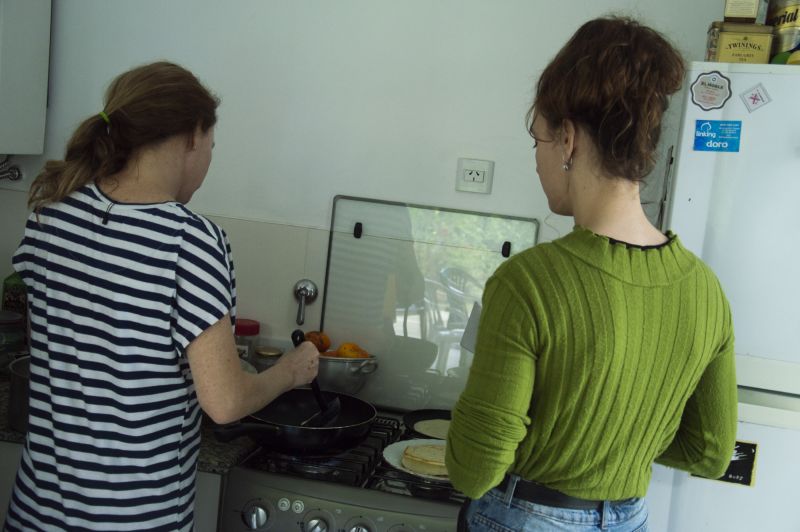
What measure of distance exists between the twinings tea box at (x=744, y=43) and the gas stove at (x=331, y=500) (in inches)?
41.4

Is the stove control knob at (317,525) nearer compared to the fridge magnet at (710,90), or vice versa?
the fridge magnet at (710,90)

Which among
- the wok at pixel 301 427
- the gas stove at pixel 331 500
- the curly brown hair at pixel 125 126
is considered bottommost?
the gas stove at pixel 331 500

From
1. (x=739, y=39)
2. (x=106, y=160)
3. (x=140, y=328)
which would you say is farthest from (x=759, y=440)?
(x=106, y=160)

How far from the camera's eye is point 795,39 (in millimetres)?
1570

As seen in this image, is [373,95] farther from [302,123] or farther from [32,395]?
[32,395]

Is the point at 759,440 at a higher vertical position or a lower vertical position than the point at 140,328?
lower

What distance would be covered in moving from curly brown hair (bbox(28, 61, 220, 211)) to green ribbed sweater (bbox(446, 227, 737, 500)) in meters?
0.60

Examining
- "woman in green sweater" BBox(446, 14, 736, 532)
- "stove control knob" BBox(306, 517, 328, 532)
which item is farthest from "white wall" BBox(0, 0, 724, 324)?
"woman in green sweater" BBox(446, 14, 736, 532)

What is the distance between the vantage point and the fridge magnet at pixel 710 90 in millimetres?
1497

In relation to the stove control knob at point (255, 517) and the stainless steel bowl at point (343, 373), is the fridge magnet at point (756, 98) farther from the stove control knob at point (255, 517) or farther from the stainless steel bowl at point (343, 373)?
the stove control knob at point (255, 517)

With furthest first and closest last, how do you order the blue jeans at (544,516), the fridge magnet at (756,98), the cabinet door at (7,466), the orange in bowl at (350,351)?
1. the orange in bowl at (350,351)
2. the cabinet door at (7,466)
3. the fridge magnet at (756,98)
4. the blue jeans at (544,516)

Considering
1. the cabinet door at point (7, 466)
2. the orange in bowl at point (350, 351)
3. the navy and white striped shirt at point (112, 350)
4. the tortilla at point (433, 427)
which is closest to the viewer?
the navy and white striped shirt at point (112, 350)

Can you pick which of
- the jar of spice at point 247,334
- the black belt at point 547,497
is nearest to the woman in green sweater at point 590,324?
the black belt at point 547,497

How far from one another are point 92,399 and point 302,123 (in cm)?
116
